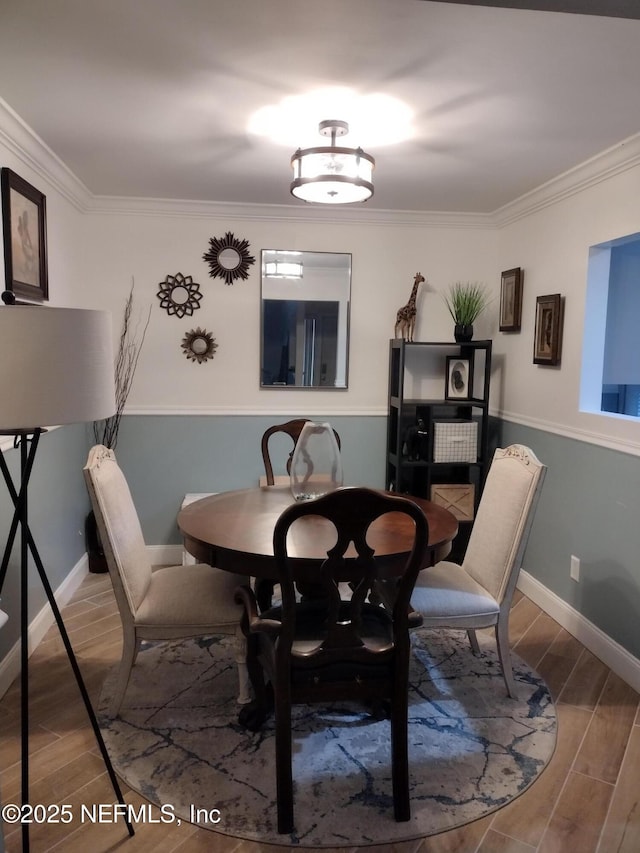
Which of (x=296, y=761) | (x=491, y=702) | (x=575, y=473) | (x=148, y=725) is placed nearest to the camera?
(x=296, y=761)

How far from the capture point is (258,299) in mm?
3816

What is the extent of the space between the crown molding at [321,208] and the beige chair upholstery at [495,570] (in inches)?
58.9

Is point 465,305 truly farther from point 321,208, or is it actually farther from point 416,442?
point 321,208

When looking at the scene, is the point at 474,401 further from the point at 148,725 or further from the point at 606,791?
the point at 148,725

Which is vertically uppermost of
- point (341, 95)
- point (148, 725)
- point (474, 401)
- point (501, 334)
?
point (341, 95)

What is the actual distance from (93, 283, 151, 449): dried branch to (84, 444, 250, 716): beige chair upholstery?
5.03 feet

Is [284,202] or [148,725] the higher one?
[284,202]

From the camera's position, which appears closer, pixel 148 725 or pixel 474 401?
pixel 148 725

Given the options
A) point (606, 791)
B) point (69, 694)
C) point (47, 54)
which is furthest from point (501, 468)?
point (47, 54)

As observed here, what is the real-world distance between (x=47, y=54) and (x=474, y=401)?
2.82m

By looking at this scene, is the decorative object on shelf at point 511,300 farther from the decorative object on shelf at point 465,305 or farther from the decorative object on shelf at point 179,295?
the decorative object on shelf at point 179,295

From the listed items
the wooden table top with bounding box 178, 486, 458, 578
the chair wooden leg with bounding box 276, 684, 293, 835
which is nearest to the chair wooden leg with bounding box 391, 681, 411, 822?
the chair wooden leg with bounding box 276, 684, 293, 835

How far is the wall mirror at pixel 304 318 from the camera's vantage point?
3.81 meters

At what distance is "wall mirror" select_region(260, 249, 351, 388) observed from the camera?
381 cm
